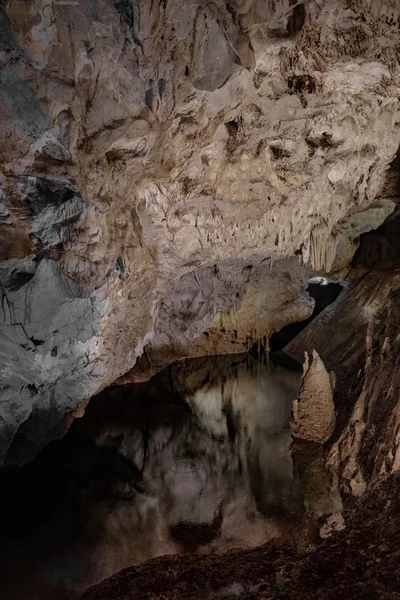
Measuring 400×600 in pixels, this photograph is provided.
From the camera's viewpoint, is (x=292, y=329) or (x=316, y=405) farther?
(x=292, y=329)

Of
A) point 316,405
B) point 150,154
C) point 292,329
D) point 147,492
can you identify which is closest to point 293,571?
point 147,492

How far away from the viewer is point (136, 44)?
13.5ft

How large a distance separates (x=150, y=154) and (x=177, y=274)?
3.78m

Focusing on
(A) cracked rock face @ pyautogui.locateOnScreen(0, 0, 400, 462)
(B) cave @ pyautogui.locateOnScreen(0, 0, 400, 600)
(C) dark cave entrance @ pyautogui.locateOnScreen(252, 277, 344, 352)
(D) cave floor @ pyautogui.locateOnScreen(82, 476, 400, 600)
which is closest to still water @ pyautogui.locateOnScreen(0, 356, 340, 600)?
(B) cave @ pyautogui.locateOnScreen(0, 0, 400, 600)

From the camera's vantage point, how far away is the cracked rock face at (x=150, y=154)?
13.3 ft

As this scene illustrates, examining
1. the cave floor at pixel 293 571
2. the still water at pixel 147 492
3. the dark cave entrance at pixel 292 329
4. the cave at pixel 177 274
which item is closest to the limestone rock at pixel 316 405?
the cave at pixel 177 274

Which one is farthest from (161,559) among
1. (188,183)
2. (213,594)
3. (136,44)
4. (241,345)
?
(241,345)

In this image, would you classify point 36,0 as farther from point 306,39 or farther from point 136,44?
point 306,39

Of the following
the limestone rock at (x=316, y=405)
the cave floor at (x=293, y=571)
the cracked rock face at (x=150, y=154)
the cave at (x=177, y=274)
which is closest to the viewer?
the cave floor at (x=293, y=571)

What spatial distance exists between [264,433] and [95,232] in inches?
162

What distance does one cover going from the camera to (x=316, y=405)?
6.16 m

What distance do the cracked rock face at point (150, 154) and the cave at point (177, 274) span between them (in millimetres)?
25

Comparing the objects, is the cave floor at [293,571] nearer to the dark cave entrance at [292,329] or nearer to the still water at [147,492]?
the still water at [147,492]

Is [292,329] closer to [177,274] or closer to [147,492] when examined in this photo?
[177,274]
